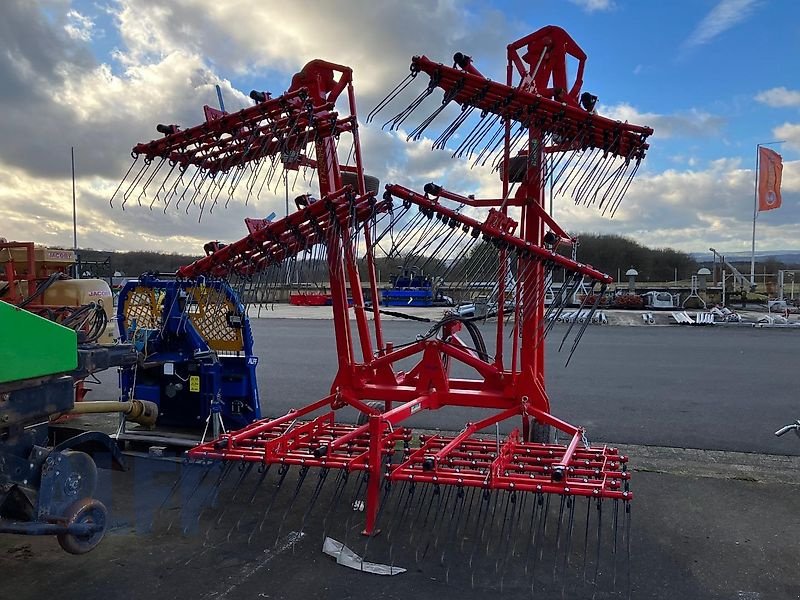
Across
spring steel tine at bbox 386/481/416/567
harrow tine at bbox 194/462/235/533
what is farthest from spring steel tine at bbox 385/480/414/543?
harrow tine at bbox 194/462/235/533

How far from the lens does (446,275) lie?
4293 millimetres

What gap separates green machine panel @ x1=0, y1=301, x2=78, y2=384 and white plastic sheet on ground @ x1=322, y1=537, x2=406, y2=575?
69.8 inches

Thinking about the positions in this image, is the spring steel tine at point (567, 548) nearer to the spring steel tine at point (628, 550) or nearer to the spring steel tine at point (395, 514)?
the spring steel tine at point (628, 550)

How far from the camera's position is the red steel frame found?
11.8 feet

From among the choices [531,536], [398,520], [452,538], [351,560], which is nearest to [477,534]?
[452,538]

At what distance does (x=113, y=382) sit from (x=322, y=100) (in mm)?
7095

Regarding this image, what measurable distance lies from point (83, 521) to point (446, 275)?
257 centimetres

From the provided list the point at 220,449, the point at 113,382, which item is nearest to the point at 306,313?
the point at 113,382

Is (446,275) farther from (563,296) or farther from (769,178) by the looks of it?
(769,178)

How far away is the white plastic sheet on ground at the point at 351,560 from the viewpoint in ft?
11.3

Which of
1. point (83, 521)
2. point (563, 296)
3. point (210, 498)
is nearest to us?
point (83, 521)

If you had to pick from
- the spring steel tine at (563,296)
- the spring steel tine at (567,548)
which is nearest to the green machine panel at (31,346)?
the spring steel tine at (567,548)

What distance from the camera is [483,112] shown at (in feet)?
13.6

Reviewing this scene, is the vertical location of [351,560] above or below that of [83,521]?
below
